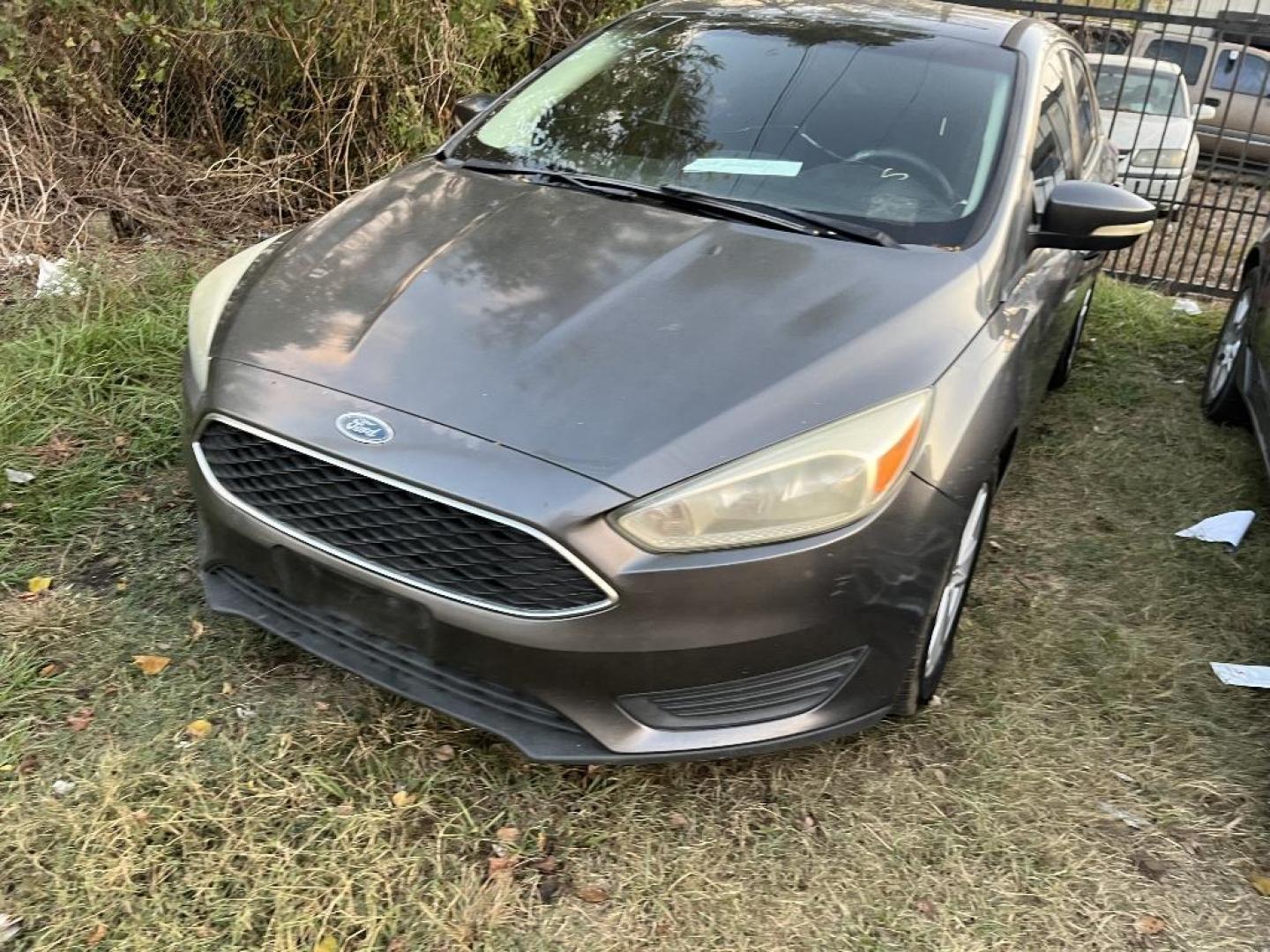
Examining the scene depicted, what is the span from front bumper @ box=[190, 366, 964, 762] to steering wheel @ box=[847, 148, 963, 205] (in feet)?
3.32

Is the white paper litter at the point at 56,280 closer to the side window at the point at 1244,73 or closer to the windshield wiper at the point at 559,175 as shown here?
the windshield wiper at the point at 559,175

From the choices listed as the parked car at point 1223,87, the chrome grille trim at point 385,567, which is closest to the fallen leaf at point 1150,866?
the chrome grille trim at point 385,567

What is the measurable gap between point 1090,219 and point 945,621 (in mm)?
1163

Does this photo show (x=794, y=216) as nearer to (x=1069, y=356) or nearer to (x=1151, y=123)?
(x=1069, y=356)

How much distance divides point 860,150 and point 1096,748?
5.55ft

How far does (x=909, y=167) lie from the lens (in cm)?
275

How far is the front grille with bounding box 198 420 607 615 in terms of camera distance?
6.12ft

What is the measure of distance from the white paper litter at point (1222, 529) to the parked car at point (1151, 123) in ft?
14.0

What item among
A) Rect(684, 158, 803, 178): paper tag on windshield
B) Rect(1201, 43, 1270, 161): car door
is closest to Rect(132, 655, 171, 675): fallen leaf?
Rect(684, 158, 803, 178): paper tag on windshield

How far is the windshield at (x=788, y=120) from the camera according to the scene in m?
2.70

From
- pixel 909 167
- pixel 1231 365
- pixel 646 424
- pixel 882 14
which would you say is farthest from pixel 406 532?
pixel 1231 365

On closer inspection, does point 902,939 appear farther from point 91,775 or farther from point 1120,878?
point 91,775

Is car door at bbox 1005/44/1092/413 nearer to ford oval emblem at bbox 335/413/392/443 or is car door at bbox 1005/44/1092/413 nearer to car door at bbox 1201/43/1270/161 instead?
ford oval emblem at bbox 335/413/392/443

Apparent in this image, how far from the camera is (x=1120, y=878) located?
218 centimetres
